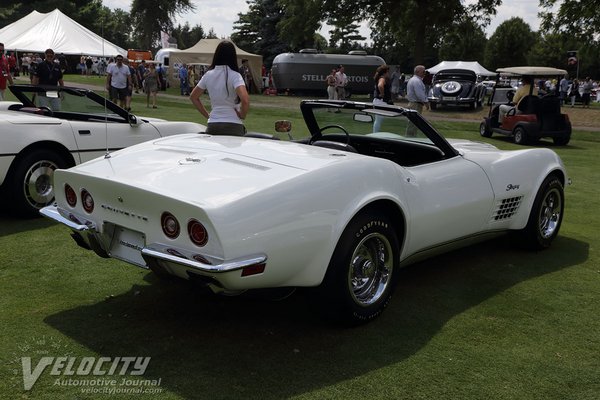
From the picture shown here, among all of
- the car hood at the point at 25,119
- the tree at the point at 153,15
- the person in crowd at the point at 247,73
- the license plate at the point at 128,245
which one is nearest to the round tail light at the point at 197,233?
the license plate at the point at 128,245

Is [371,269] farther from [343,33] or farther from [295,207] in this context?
[343,33]

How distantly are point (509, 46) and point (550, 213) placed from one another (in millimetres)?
72998

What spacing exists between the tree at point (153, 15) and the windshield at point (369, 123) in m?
65.1

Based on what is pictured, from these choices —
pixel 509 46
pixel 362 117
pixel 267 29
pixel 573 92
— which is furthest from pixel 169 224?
pixel 509 46

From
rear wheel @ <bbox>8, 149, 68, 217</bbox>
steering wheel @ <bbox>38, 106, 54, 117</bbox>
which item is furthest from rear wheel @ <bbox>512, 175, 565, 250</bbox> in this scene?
steering wheel @ <bbox>38, 106, 54, 117</bbox>

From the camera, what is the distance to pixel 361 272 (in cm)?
346

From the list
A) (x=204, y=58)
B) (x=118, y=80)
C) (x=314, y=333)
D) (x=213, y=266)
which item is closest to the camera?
(x=213, y=266)

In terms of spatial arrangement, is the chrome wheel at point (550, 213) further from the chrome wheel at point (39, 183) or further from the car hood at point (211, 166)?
the chrome wheel at point (39, 183)

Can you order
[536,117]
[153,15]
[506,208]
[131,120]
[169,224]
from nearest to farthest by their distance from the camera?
1. [169,224]
2. [506,208]
3. [131,120]
4. [536,117]
5. [153,15]

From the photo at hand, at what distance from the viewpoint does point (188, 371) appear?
115 inches

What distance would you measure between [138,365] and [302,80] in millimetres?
29446

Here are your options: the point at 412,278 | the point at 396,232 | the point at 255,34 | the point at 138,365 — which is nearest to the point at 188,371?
the point at 138,365

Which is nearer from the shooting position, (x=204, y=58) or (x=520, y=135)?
(x=520, y=135)

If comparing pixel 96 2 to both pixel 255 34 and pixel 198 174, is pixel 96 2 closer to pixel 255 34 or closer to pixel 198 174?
pixel 255 34
